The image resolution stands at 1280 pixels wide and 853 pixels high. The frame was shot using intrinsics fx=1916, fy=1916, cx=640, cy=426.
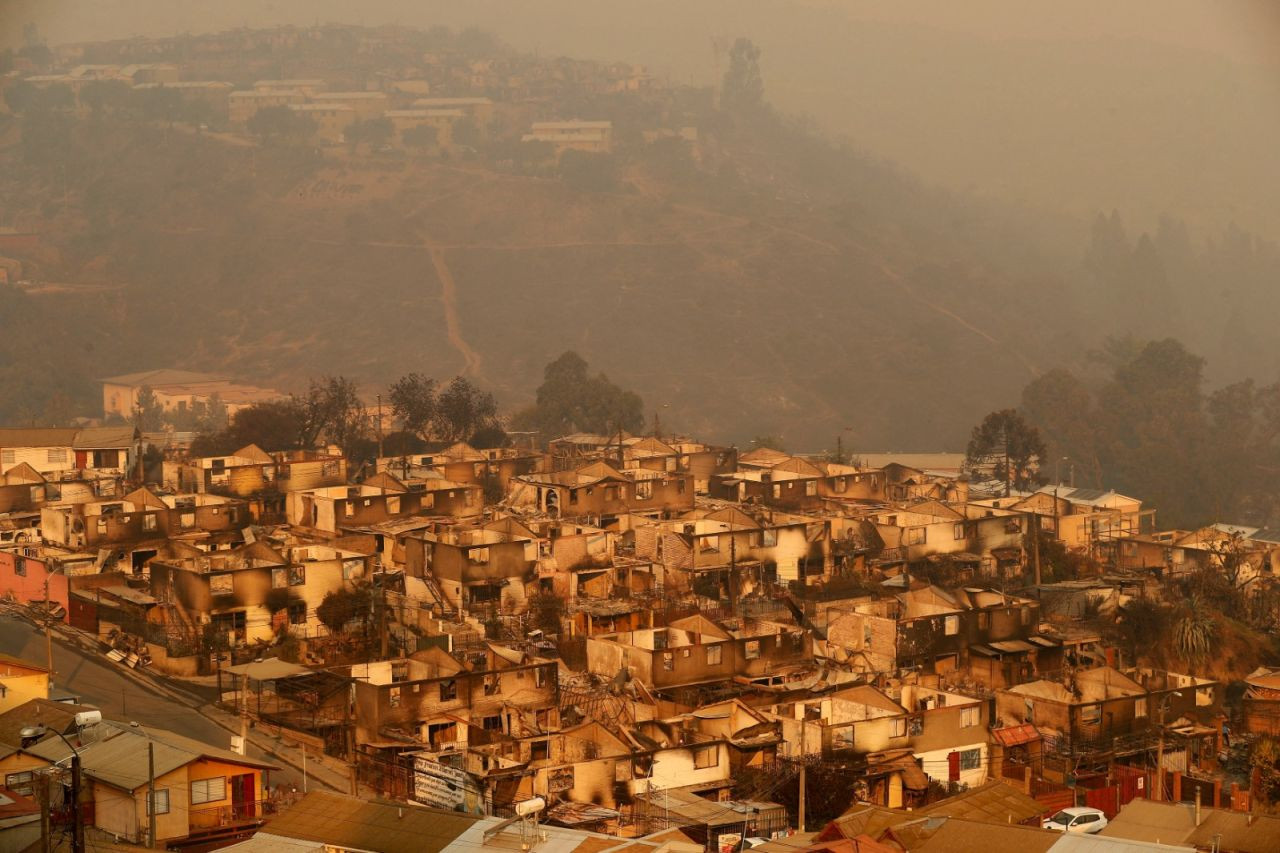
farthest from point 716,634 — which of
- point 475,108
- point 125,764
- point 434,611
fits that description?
point 475,108

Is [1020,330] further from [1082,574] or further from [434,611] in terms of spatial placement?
[434,611]

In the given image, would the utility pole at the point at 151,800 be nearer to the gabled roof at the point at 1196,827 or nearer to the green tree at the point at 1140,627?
the gabled roof at the point at 1196,827

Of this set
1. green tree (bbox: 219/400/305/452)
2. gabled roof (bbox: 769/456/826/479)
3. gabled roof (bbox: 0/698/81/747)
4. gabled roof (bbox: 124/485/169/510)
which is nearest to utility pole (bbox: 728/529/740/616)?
gabled roof (bbox: 769/456/826/479)

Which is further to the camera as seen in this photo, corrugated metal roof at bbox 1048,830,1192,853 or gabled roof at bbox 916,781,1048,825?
gabled roof at bbox 916,781,1048,825

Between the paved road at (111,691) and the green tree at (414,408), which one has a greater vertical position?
the green tree at (414,408)

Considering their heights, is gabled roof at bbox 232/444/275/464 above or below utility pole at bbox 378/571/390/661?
above

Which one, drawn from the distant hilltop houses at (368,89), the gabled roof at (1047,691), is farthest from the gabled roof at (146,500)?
the distant hilltop houses at (368,89)

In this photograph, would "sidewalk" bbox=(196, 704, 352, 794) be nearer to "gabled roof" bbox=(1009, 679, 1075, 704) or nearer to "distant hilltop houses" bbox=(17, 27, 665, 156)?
"gabled roof" bbox=(1009, 679, 1075, 704)

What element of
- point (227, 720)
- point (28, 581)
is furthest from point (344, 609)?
point (28, 581)
